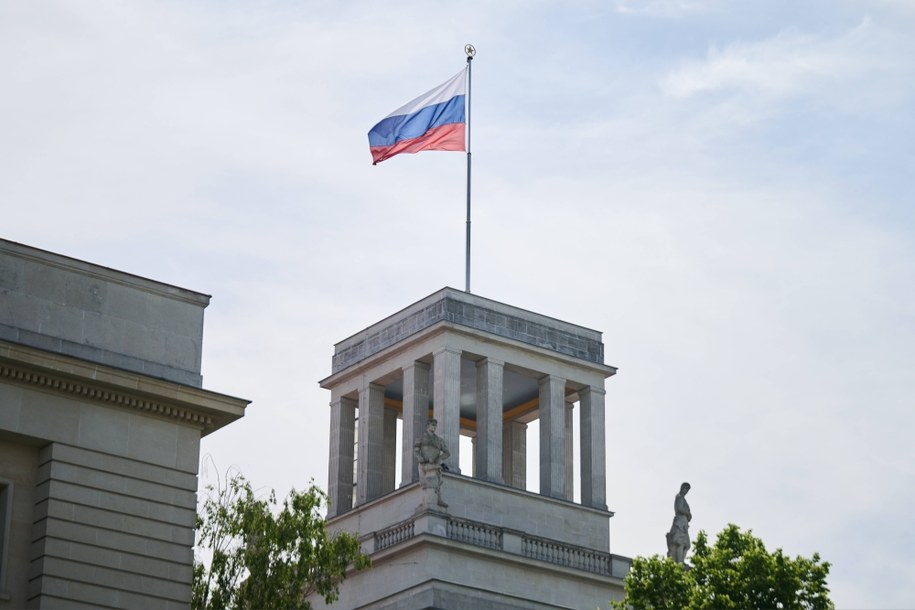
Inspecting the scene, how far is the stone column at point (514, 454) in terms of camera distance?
224 feet

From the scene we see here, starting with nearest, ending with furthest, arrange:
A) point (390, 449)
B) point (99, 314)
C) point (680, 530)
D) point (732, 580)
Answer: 1. point (99, 314)
2. point (732, 580)
3. point (680, 530)
4. point (390, 449)

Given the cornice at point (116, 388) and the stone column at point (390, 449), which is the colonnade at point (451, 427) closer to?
the stone column at point (390, 449)

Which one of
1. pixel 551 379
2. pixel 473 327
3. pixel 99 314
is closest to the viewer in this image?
pixel 99 314

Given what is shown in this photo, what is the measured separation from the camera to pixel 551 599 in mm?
60594

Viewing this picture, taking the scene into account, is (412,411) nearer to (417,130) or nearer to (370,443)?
(370,443)

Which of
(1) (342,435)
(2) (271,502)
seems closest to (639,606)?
(2) (271,502)

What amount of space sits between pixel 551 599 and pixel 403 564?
190 inches

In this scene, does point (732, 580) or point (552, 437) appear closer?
point (732, 580)

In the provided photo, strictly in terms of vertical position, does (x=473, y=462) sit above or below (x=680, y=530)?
above

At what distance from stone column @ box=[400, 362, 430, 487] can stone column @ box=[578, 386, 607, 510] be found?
5.32m

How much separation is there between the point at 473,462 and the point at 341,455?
14.8 ft

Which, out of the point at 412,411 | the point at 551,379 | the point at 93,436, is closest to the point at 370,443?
the point at 412,411

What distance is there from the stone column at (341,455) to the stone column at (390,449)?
1248 millimetres

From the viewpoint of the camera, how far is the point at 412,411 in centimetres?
6284
